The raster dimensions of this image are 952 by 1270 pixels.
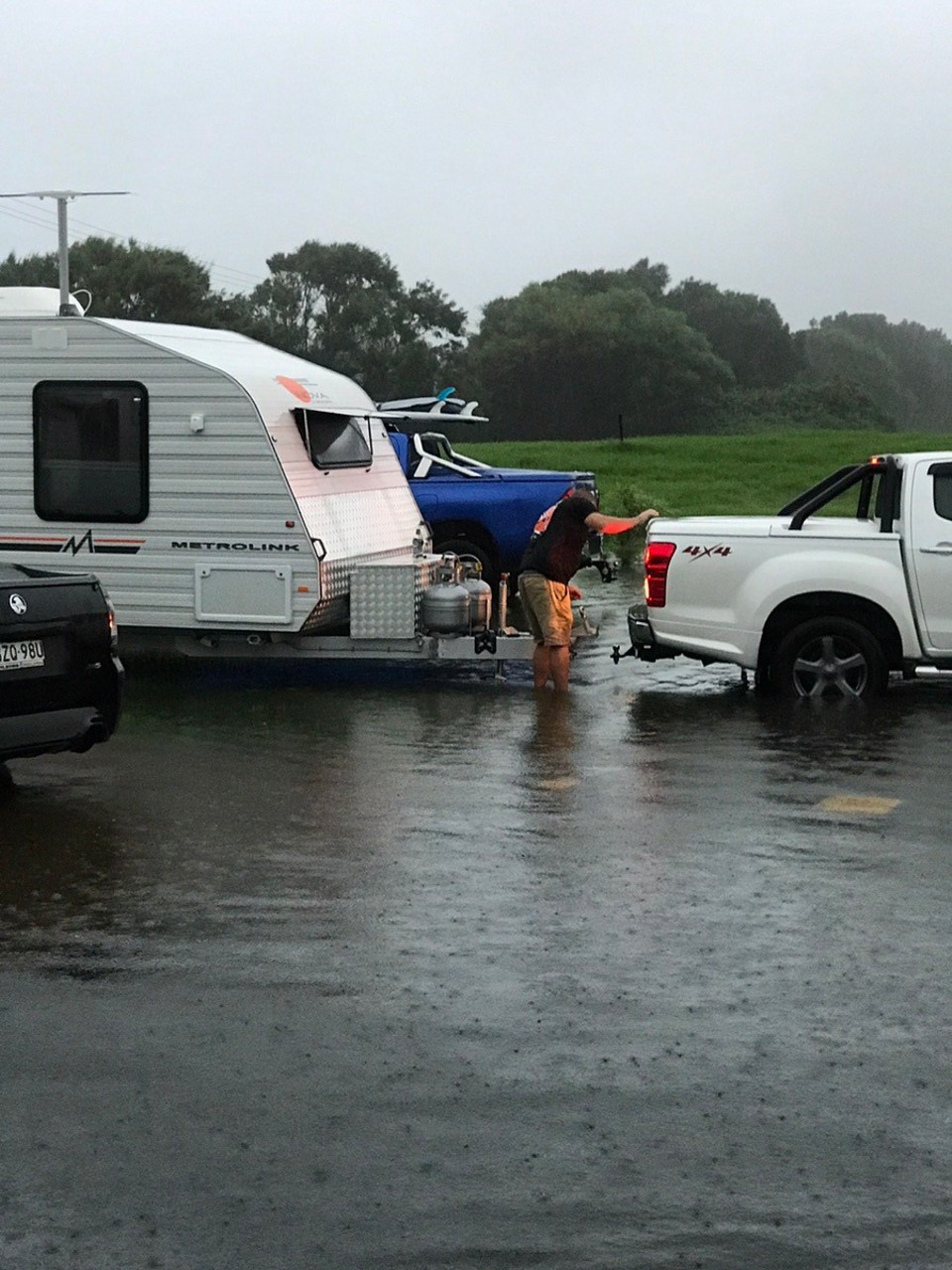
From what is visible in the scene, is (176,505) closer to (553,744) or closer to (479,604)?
(479,604)

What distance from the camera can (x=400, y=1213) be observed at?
4.62 metres

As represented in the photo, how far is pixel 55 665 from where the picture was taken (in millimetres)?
9523

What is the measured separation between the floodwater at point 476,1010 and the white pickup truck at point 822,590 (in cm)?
183

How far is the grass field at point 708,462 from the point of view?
3931 centimetres

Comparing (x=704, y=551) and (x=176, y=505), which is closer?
(x=704, y=551)

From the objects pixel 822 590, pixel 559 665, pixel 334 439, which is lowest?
pixel 559 665

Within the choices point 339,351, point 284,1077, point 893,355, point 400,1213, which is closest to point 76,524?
point 284,1077

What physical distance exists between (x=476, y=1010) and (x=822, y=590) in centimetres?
750

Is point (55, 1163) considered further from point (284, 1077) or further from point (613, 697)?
point (613, 697)

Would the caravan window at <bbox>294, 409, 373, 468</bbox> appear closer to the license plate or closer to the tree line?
the license plate

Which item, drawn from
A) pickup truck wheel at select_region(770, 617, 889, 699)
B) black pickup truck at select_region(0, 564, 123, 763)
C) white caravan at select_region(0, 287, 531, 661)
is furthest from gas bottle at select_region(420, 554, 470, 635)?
black pickup truck at select_region(0, 564, 123, 763)

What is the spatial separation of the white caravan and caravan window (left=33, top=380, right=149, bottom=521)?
0.03 ft

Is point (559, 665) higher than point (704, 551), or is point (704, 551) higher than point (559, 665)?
point (704, 551)

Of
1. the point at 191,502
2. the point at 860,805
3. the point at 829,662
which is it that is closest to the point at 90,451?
the point at 191,502
